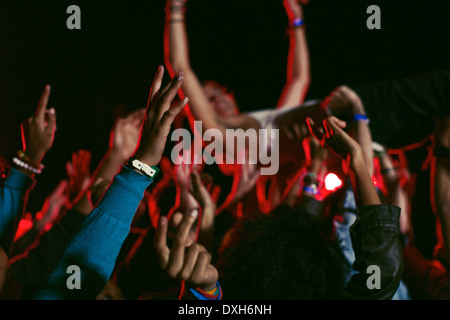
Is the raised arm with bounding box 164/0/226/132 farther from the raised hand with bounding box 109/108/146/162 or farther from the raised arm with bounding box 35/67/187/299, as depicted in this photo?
the raised arm with bounding box 35/67/187/299

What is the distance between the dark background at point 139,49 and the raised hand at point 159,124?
642mm

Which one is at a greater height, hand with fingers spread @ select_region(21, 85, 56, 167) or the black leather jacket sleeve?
hand with fingers spread @ select_region(21, 85, 56, 167)

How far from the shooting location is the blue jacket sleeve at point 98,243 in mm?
719

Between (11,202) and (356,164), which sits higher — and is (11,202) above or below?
below

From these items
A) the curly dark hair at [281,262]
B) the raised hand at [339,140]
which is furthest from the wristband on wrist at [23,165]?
the raised hand at [339,140]

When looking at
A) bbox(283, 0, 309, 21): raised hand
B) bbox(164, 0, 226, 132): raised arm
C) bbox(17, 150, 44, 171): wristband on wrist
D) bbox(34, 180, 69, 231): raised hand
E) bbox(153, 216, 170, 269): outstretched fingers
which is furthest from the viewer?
bbox(34, 180, 69, 231): raised hand

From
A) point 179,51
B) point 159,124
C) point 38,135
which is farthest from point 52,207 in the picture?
point 159,124

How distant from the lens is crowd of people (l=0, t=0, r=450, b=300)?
2.44ft

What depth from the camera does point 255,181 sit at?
1.95 meters

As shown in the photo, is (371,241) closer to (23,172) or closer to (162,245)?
(162,245)

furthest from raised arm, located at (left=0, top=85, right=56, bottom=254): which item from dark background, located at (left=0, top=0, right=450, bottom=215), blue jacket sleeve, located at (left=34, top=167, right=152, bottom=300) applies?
blue jacket sleeve, located at (left=34, top=167, right=152, bottom=300)

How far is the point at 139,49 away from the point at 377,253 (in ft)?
4.91

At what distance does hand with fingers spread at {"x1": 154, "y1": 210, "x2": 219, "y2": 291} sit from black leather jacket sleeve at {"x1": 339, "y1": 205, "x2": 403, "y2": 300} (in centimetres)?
45

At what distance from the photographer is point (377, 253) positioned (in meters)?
0.87
